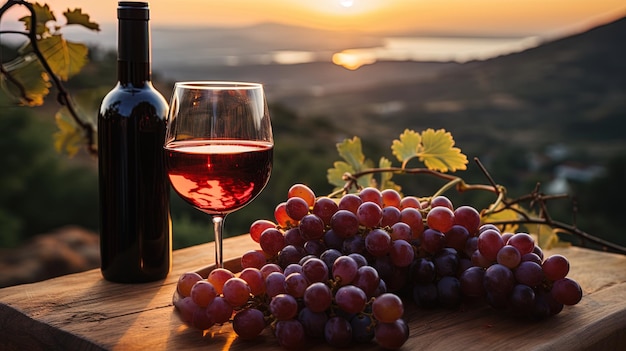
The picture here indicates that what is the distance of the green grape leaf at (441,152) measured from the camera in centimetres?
151

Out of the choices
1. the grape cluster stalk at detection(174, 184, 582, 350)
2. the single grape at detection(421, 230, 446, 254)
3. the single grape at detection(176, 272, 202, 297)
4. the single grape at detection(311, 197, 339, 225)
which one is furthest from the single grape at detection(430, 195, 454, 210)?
the single grape at detection(176, 272, 202, 297)

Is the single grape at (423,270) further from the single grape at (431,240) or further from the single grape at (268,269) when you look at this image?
the single grape at (268,269)

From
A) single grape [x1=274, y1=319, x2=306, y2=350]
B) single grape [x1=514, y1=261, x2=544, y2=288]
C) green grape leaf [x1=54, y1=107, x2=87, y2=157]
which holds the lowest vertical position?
single grape [x1=274, y1=319, x2=306, y2=350]

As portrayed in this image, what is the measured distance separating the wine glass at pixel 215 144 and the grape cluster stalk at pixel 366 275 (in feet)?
0.35

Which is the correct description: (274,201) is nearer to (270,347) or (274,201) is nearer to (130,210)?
(130,210)

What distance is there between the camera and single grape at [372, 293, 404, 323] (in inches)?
36.8

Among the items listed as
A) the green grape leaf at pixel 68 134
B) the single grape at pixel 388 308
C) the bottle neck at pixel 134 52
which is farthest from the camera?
the green grape leaf at pixel 68 134

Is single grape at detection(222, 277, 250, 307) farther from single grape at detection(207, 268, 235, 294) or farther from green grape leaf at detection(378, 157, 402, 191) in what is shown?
green grape leaf at detection(378, 157, 402, 191)

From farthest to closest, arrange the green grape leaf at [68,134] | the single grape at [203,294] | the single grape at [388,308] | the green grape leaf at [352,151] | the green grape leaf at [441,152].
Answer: the green grape leaf at [68,134], the green grape leaf at [352,151], the green grape leaf at [441,152], the single grape at [203,294], the single grape at [388,308]

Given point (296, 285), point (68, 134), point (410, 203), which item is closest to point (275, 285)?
point (296, 285)

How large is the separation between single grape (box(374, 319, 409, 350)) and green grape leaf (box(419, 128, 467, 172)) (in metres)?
0.61

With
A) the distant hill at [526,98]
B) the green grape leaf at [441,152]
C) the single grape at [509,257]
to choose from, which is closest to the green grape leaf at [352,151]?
Answer: the green grape leaf at [441,152]

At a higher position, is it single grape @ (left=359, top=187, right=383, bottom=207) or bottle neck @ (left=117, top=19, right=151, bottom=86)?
bottle neck @ (left=117, top=19, right=151, bottom=86)

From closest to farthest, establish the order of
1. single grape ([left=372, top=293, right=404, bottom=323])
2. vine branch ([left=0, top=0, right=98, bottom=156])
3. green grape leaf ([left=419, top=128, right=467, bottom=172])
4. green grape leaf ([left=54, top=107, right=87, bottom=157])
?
1. single grape ([left=372, top=293, right=404, bottom=323])
2. vine branch ([left=0, top=0, right=98, bottom=156])
3. green grape leaf ([left=419, top=128, right=467, bottom=172])
4. green grape leaf ([left=54, top=107, right=87, bottom=157])
